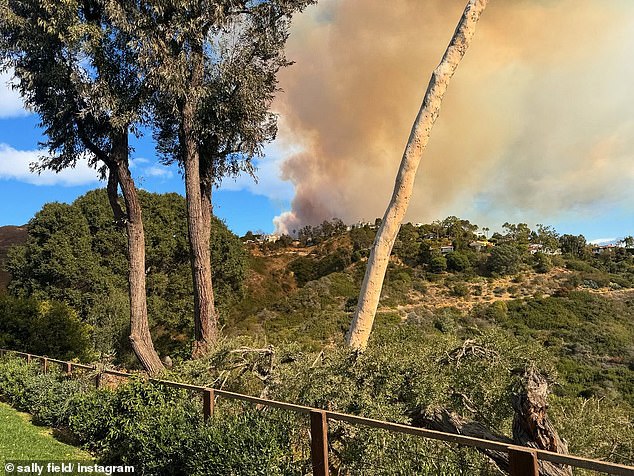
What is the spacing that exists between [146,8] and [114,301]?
1414cm

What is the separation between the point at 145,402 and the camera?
5.85 metres

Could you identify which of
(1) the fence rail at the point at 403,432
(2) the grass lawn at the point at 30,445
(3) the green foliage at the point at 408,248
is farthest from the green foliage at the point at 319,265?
(1) the fence rail at the point at 403,432

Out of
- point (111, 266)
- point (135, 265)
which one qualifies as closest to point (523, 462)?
point (135, 265)

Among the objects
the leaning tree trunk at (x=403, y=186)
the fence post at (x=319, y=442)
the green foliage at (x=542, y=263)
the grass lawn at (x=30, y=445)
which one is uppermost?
the green foliage at (x=542, y=263)

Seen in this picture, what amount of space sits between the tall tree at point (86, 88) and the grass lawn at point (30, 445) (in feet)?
6.74

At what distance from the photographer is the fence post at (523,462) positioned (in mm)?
2383

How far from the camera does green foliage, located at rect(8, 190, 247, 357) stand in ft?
69.7

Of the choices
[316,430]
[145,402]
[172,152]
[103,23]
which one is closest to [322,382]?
[316,430]

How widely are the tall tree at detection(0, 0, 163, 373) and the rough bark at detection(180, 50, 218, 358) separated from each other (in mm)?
1061

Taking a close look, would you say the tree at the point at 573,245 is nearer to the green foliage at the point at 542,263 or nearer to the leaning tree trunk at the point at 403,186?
the green foliage at the point at 542,263

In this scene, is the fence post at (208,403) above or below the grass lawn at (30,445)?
above

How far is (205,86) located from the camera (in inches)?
385

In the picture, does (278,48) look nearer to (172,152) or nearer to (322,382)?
(172,152)

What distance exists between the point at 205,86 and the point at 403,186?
19.6ft
